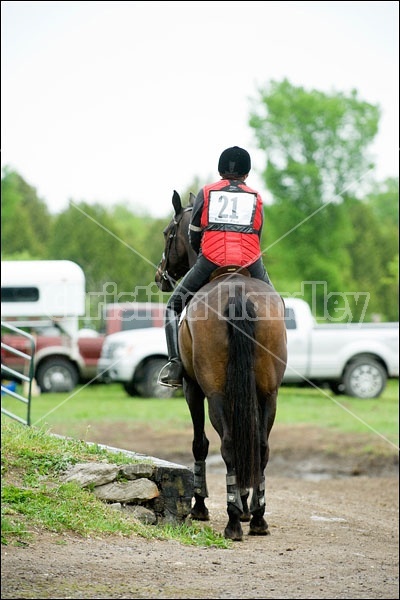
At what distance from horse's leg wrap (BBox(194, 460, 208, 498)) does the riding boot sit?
73 cm

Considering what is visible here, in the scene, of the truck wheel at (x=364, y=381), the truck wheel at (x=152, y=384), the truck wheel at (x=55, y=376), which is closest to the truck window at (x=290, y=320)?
the truck wheel at (x=364, y=381)

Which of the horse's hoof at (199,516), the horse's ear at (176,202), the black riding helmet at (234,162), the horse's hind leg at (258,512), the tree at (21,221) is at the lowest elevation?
the horse's hoof at (199,516)

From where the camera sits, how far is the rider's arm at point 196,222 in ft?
→ 25.7

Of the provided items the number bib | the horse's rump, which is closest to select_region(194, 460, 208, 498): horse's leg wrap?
the horse's rump

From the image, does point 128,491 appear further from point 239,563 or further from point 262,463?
point 239,563

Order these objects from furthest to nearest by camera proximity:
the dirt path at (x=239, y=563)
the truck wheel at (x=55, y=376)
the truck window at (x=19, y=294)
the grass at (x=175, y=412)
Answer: the truck window at (x=19, y=294)
the truck wheel at (x=55, y=376)
the grass at (x=175, y=412)
the dirt path at (x=239, y=563)

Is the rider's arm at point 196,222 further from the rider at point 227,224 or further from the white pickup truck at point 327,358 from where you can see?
the white pickup truck at point 327,358

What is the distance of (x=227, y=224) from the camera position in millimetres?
7707

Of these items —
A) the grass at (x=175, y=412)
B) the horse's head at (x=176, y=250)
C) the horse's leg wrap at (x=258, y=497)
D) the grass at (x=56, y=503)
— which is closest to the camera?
the grass at (x=56, y=503)

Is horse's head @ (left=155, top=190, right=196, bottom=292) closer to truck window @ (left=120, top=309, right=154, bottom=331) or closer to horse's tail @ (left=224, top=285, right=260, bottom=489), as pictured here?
horse's tail @ (left=224, top=285, right=260, bottom=489)

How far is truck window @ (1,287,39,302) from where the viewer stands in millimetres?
27531

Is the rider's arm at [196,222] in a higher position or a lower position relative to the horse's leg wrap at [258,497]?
higher

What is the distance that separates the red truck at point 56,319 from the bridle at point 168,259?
1657cm

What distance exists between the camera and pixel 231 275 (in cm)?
762
